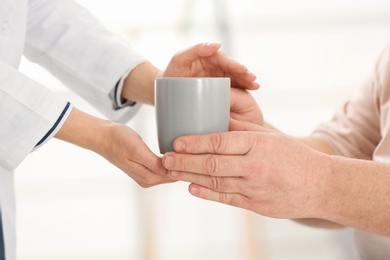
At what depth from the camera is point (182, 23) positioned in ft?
9.71

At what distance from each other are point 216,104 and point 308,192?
0.22 m

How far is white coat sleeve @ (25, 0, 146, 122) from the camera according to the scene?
1.41m

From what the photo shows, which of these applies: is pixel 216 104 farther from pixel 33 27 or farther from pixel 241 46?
pixel 241 46

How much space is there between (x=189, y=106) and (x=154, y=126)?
2.42 m

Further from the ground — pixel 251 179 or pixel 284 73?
pixel 284 73

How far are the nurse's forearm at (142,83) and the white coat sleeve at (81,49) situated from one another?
0.03m

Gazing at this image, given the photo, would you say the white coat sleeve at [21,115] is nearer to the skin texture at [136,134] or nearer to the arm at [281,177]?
the skin texture at [136,134]

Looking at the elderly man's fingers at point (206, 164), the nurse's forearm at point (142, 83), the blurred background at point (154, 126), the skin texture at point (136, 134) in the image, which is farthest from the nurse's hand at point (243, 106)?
the blurred background at point (154, 126)

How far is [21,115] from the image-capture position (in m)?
1.05

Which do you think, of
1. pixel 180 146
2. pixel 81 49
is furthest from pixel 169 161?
pixel 81 49

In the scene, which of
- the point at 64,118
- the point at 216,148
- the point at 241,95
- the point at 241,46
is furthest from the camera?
the point at 241,46

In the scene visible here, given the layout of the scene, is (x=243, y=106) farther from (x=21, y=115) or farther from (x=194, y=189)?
(x=21, y=115)

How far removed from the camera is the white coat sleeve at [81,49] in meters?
1.41

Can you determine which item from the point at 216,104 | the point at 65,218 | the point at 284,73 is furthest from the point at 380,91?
the point at 65,218
